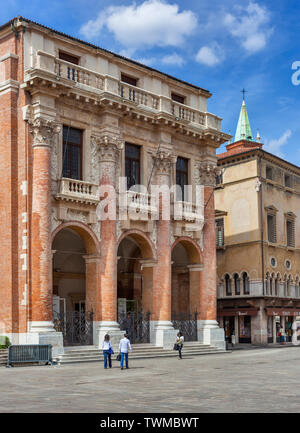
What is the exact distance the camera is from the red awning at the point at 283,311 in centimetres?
4822

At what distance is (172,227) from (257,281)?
15.2 metres

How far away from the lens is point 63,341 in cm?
3052

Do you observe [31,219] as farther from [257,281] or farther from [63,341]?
[257,281]

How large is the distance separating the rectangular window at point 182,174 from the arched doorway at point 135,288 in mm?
4074

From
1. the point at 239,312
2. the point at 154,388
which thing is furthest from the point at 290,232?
the point at 154,388

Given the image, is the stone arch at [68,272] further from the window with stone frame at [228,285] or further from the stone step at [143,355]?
the window with stone frame at [228,285]

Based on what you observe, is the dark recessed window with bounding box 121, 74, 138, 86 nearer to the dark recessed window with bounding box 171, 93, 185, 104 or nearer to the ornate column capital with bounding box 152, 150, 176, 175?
the dark recessed window with bounding box 171, 93, 185, 104

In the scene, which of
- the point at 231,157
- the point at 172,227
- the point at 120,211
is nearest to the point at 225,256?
the point at 231,157

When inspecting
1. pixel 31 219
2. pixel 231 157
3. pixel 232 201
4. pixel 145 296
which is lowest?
pixel 145 296

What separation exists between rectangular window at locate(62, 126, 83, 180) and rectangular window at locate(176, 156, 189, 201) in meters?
7.31

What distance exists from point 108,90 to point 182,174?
7598 mm

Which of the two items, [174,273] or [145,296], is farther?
[174,273]

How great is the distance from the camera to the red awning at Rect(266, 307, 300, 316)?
48.2m

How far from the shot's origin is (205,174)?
37.7 meters
